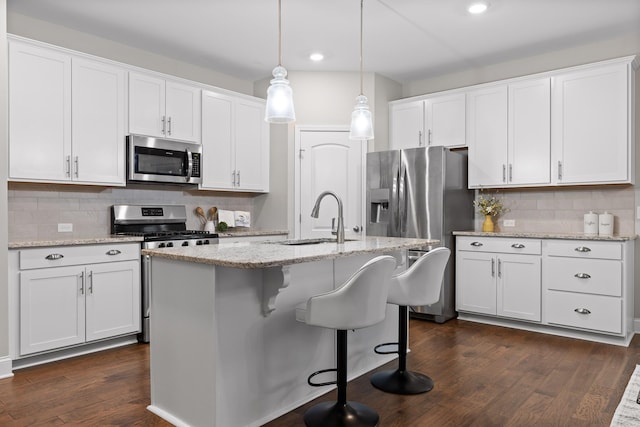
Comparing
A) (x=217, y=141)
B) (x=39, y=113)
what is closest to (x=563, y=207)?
(x=217, y=141)

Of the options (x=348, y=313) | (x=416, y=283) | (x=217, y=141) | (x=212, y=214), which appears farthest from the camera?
(x=212, y=214)

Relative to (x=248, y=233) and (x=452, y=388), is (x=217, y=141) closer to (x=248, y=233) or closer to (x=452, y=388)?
(x=248, y=233)

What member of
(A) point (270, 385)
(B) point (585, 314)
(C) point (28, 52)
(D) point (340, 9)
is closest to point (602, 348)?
(B) point (585, 314)

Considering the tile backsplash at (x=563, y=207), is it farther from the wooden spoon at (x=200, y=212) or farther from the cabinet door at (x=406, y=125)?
the wooden spoon at (x=200, y=212)

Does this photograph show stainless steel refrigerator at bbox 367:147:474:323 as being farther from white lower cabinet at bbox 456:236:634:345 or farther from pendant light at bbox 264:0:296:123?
pendant light at bbox 264:0:296:123

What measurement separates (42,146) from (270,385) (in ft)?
8.38

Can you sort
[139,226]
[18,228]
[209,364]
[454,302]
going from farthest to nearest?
[454,302]
[139,226]
[18,228]
[209,364]

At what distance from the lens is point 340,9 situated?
359cm

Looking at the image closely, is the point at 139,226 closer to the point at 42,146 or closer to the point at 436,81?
the point at 42,146

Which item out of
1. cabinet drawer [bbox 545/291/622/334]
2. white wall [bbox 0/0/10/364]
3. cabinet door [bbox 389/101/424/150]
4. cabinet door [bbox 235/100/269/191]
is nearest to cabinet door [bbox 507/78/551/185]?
cabinet door [bbox 389/101/424/150]

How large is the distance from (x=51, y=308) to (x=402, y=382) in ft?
8.29

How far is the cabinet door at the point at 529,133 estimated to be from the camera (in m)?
4.33

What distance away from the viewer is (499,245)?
172 inches

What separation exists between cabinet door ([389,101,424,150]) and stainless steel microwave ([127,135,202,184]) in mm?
2220
